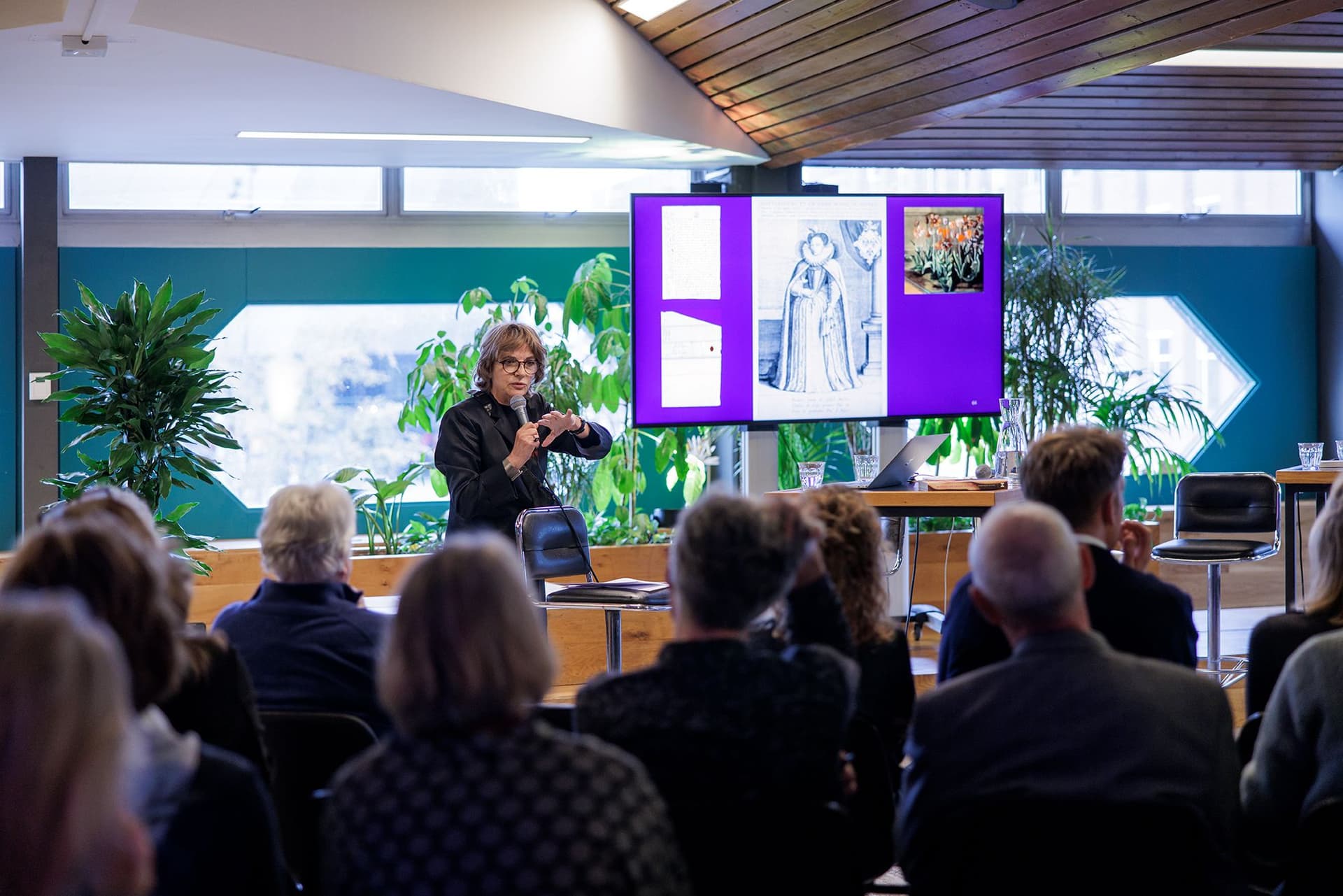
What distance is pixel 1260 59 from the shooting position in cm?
613

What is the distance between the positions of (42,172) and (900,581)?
17.1ft

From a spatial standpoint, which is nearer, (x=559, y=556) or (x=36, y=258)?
(x=559, y=556)

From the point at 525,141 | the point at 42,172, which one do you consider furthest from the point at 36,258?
the point at 525,141

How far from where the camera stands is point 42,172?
24.8ft

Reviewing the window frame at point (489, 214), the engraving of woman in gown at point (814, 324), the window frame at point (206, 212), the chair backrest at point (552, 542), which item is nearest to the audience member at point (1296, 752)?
the chair backrest at point (552, 542)

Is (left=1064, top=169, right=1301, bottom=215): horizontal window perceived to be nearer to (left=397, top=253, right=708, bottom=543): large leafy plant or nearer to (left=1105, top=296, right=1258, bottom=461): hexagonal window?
(left=1105, top=296, right=1258, bottom=461): hexagonal window

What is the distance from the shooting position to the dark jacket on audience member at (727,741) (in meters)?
1.88

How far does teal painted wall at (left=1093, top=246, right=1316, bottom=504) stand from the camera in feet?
30.6

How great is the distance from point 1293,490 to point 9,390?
6.75 m

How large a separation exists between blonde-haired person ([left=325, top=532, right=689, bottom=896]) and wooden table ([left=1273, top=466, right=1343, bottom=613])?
15.4 feet

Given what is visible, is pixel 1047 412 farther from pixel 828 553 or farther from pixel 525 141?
pixel 828 553

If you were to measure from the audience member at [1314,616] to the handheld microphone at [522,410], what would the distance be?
262cm

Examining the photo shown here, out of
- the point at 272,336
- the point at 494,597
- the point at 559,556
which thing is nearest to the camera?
the point at 494,597

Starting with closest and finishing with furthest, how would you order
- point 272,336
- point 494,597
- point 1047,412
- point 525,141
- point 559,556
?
1. point 494,597
2. point 559,556
3. point 525,141
4. point 1047,412
5. point 272,336
